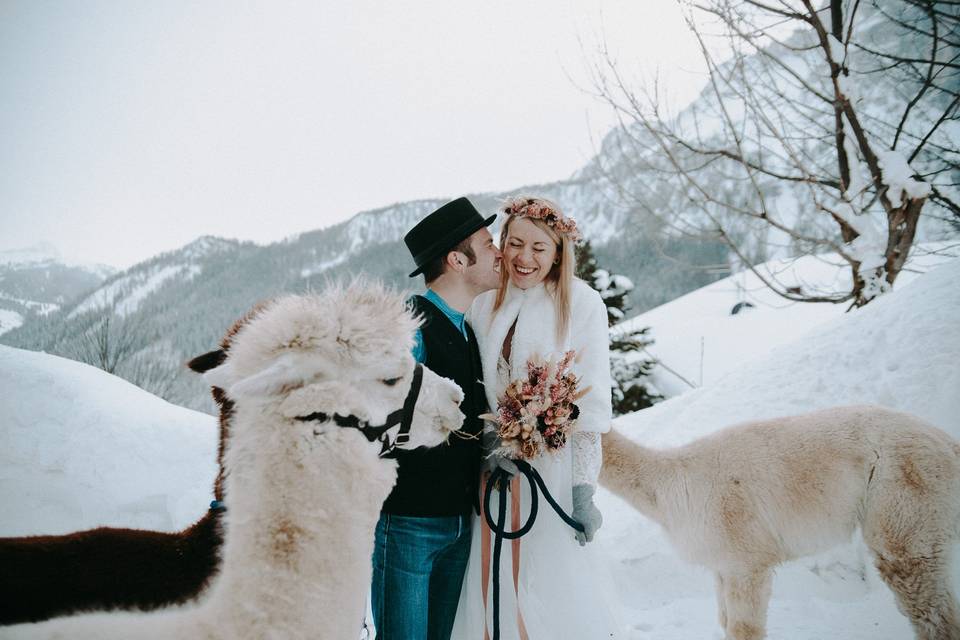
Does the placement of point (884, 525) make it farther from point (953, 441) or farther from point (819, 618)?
point (819, 618)

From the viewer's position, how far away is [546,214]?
2170mm

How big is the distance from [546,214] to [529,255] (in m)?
0.20

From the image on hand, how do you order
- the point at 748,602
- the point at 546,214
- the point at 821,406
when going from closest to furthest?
the point at 546,214
the point at 748,602
the point at 821,406

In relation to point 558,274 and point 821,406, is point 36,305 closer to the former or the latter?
point 558,274

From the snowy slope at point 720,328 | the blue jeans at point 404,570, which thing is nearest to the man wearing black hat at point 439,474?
the blue jeans at point 404,570

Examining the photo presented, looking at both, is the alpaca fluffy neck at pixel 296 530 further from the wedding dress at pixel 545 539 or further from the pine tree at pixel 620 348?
the pine tree at pixel 620 348

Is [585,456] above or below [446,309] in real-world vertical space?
below

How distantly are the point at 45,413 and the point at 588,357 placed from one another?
3988mm

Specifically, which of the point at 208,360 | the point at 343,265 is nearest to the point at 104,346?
the point at 208,360

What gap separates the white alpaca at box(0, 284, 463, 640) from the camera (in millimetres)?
1105

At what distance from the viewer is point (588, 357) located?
2.11m

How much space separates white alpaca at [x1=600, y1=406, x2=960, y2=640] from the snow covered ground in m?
0.45

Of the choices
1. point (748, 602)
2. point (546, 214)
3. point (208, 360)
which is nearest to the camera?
point (208, 360)

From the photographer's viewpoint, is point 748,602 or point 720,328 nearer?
point 748,602
